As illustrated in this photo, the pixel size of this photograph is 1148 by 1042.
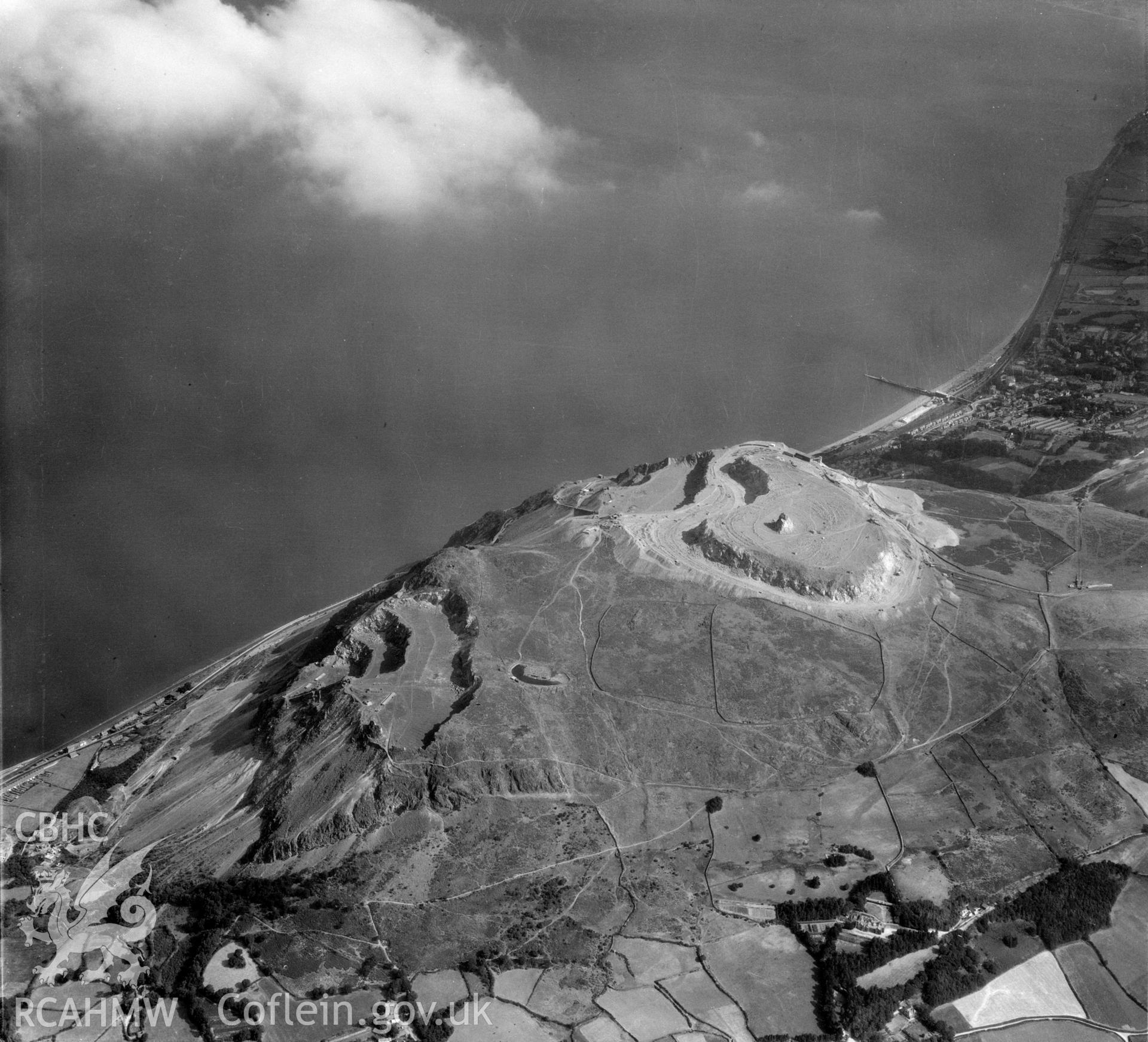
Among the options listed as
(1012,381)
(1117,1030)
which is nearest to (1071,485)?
(1012,381)

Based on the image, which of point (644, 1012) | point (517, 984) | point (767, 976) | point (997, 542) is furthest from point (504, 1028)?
point (997, 542)

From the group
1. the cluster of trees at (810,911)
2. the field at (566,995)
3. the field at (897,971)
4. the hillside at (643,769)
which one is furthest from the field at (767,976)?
the field at (566,995)

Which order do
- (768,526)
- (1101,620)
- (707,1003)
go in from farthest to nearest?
1. (768,526)
2. (1101,620)
3. (707,1003)

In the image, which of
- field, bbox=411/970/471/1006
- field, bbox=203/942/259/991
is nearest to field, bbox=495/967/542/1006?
field, bbox=411/970/471/1006

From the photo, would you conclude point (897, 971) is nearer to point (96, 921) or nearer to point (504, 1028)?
point (504, 1028)

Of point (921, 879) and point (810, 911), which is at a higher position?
point (921, 879)

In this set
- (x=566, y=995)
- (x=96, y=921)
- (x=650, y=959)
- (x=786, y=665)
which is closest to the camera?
(x=566, y=995)

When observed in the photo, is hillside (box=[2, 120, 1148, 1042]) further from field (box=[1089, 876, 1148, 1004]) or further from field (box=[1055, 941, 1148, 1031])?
field (box=[1055, 941, 1148, 1031])

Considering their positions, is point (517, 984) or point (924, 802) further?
point (924, 802)
